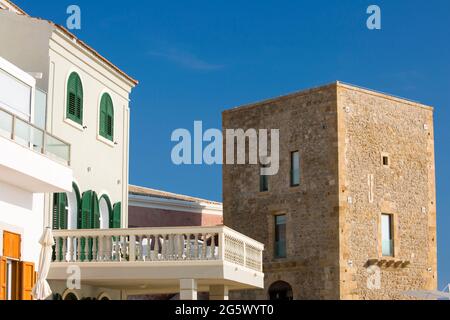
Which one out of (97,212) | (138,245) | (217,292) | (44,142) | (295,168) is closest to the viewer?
(44,142)

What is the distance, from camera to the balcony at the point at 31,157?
1803 cm

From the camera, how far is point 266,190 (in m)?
41.4

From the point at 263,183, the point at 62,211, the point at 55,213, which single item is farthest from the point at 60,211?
the point at 263,183

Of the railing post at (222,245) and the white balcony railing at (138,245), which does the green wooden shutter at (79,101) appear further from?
the railing post at (222,245)

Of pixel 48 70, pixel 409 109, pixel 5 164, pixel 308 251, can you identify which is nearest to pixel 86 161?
pixel 48 70

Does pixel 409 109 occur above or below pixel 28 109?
above

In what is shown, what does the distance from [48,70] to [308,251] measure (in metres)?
19.0

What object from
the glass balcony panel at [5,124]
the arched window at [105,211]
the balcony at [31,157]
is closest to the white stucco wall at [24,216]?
the balcony at [31,157]

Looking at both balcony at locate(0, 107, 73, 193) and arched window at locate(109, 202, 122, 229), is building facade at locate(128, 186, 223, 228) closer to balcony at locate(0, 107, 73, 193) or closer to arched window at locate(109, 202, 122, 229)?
arched window at locate(109, 202, 122, 229)

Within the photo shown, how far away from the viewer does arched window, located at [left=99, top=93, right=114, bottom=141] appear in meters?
25.3

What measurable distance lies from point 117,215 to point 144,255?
4833mm

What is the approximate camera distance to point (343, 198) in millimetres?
38531

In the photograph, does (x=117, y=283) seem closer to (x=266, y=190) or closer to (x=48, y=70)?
(x=48, y=70)

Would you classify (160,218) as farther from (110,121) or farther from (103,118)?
(103,118)
